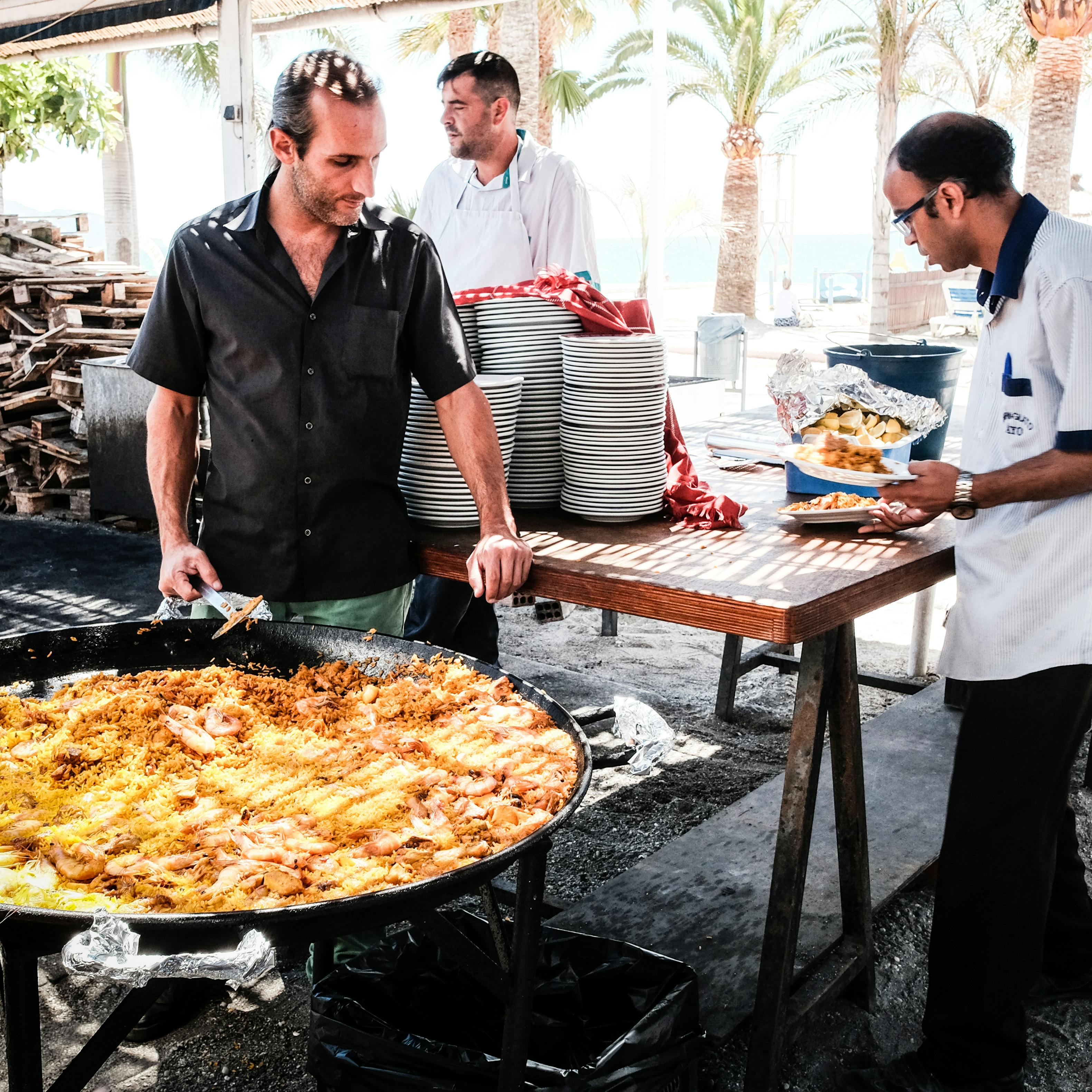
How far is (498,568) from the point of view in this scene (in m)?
2.19

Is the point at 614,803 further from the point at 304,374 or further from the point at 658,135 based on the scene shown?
the point at 658,135

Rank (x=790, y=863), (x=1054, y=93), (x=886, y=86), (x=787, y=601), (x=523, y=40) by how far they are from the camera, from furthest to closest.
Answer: (x=886, y=86) → (x=1054, y=93) → (x=523, y=40) → (x=790, y=863) → (x=787, y=601)

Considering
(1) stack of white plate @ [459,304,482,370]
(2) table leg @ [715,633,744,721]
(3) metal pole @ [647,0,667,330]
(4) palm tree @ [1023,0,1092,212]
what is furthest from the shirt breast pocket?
(4) palm tree @ [1023,0,1092,212]

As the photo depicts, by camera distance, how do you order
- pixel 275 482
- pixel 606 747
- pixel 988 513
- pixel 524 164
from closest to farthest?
pixel 606 747 < pixel 988 513 < pixel 275 482 < pixel 524 164

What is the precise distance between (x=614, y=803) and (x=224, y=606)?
7.01 feet

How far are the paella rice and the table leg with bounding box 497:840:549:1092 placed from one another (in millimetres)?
61

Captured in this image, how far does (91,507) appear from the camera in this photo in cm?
760

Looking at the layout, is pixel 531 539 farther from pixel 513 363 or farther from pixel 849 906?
pixel 849 906

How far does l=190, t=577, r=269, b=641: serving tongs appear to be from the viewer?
7.00 ft

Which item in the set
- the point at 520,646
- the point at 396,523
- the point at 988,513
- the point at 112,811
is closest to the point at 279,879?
the point at 112,811

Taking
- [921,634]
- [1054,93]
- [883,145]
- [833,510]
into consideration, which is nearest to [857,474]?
[833,510]

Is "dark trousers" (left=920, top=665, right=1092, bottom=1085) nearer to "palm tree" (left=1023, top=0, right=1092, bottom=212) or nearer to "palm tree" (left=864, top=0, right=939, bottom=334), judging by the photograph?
"palm tree" (left=1023, top=0, right=1092, bottom=212)

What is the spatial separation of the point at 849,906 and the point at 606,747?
1.07 metres

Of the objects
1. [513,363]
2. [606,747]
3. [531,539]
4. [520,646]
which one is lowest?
[520,646]
